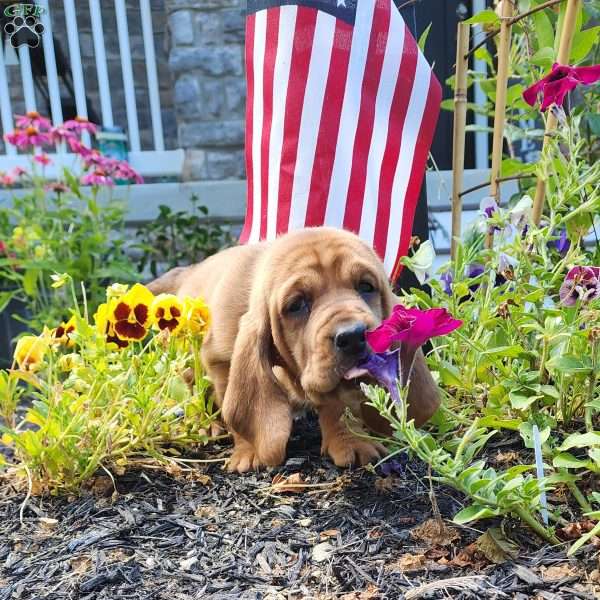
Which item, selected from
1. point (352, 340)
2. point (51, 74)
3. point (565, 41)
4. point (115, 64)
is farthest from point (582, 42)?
point (115, 64)

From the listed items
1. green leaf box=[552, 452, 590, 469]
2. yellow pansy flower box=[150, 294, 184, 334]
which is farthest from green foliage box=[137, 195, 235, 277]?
green leaf box=[552, 452, 590, 469]

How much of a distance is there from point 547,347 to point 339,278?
0.72m

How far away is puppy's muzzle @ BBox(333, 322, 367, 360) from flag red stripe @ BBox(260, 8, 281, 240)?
1.49 m

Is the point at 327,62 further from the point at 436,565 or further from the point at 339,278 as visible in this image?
the point at 436,565

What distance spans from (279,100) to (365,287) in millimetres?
1314

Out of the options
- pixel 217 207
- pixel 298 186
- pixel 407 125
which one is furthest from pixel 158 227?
pixel 407 125

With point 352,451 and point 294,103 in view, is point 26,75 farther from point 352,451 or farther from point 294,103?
point 352,451

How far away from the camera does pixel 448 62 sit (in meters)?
6.84

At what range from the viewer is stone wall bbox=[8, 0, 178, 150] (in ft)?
25.2

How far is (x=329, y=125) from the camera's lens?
3.31 m

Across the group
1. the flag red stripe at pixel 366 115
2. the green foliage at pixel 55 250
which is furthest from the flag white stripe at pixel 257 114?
the green foliage at pixel 55 250

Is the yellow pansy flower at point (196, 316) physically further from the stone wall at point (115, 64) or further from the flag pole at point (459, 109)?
the stone wall at point (115, 64)

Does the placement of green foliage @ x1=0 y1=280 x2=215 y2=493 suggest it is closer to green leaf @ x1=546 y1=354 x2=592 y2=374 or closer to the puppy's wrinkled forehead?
the puppy's wrinkled forehead

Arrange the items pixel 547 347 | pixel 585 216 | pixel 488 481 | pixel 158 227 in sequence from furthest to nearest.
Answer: pixel 158 227, pixel 585 216, pixel 547 347, pixel 488 481
